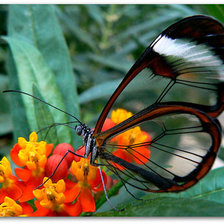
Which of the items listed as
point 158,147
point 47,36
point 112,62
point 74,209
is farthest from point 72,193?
point 112,62

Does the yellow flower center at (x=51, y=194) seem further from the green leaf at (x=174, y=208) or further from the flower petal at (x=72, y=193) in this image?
the green leaf at (x=174, y=208)

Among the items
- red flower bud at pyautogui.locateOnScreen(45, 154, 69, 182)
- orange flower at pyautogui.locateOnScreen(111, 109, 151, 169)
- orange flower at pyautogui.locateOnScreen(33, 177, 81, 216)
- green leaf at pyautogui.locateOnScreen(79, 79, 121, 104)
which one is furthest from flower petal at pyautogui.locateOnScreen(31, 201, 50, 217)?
green leaf at pyautogui.locateOnScreen(79, 79, 121, 104)

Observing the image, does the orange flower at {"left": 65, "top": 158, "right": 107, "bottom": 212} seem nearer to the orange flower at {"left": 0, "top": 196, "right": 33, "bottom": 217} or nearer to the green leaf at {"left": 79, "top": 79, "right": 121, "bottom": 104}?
the orange flower at {"left": 0, "top": 196, "right": 33, "bottom": 217}

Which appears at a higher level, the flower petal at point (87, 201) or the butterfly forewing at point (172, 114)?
the butterfly forewing at point (172, 114)

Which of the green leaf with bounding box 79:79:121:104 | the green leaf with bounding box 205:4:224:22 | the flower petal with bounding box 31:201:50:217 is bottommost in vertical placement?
the flower petal with bounding box 31:201:50:217

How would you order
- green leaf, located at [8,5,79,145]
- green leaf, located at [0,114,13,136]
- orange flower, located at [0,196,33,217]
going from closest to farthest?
orange flower, located at [0,196,33,217], green leaf, located at [8,5,79,145], green leaf, located at [0,114,13,136]

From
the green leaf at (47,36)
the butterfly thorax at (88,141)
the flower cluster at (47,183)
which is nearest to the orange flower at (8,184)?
the flower cluster at (47,183)

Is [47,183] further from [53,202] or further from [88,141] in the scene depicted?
[88,141]

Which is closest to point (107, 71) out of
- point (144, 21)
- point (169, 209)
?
point (144, 21)
